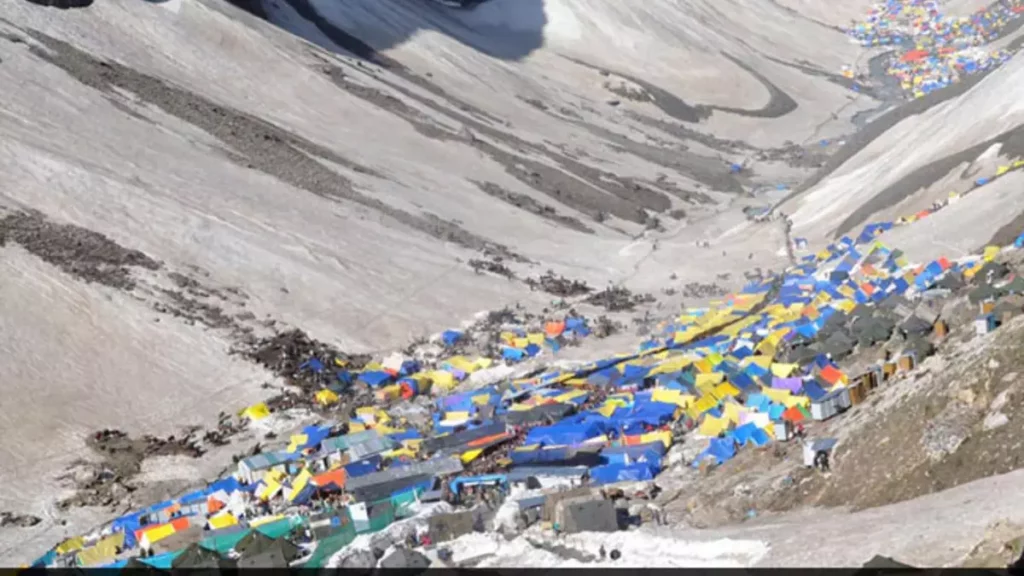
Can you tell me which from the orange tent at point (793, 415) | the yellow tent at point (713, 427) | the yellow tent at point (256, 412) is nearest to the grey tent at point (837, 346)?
the yellow tent at point (713, 427)

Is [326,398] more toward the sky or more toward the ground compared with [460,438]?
more toward the ground

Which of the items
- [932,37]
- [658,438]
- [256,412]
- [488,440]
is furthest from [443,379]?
[932,37]

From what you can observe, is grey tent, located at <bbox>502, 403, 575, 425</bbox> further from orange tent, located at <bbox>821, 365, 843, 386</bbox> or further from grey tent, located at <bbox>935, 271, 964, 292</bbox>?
grey tent, located at <bbox>935, 271, 964, 292</bbox>

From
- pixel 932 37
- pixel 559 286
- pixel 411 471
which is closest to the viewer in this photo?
pixel 411 471

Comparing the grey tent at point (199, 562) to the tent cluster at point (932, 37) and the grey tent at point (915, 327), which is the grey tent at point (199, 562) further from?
the tent cluster at point (932, 37)

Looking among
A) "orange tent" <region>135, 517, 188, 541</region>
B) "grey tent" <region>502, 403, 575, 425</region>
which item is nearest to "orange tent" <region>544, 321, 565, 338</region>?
"grey tent" <region>502, 403, 575, 425</region>

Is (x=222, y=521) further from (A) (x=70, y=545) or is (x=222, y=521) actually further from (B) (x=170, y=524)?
(A) (x=70, y=545)

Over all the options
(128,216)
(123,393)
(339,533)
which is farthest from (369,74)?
(339,533)
